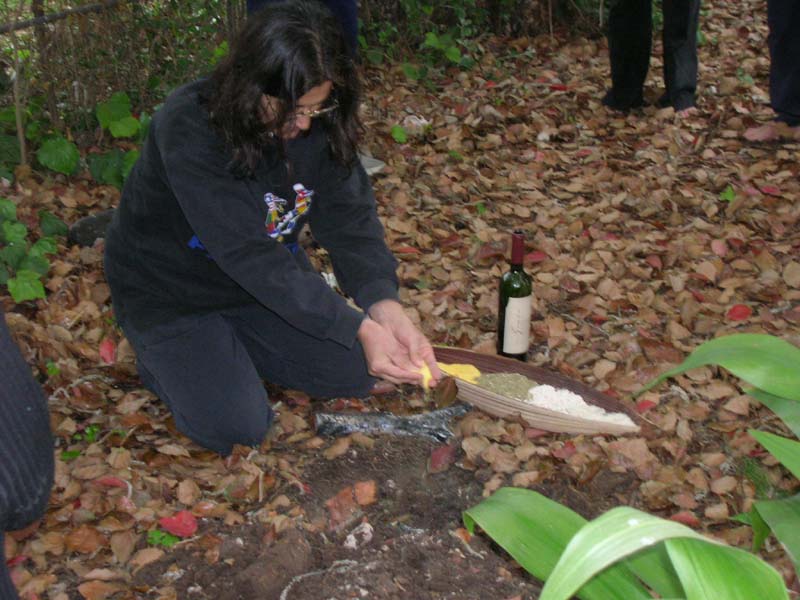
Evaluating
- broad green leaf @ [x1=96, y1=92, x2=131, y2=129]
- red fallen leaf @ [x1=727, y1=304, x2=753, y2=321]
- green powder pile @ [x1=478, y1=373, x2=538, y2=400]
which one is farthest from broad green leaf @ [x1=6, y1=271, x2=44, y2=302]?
red fallen leaf @ [x1=727, y1=304, x2=753, y2=321]

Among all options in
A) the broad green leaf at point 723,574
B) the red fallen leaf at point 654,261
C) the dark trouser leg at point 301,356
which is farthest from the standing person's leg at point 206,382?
the broad green leaf at point 723,574

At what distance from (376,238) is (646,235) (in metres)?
1.45

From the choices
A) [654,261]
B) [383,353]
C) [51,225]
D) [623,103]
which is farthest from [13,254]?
[623,103]

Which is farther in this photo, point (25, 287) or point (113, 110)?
point (113, 110)

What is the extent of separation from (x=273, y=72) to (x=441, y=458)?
3.60 feet

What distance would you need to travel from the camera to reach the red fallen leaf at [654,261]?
131 inches

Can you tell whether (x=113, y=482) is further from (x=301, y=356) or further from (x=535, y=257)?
(x=535, y=257)

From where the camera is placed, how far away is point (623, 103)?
4789 millimetres

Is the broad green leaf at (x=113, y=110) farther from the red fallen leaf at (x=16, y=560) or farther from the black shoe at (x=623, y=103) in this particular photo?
the black shoe at (x=623, y=103)

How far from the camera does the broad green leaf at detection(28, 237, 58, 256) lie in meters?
3.19

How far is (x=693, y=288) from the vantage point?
10.5ft

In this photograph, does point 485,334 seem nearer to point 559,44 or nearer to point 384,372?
point 384,372

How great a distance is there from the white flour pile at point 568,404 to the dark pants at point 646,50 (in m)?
2.62

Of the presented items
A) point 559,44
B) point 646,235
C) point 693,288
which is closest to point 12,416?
point 693,288
